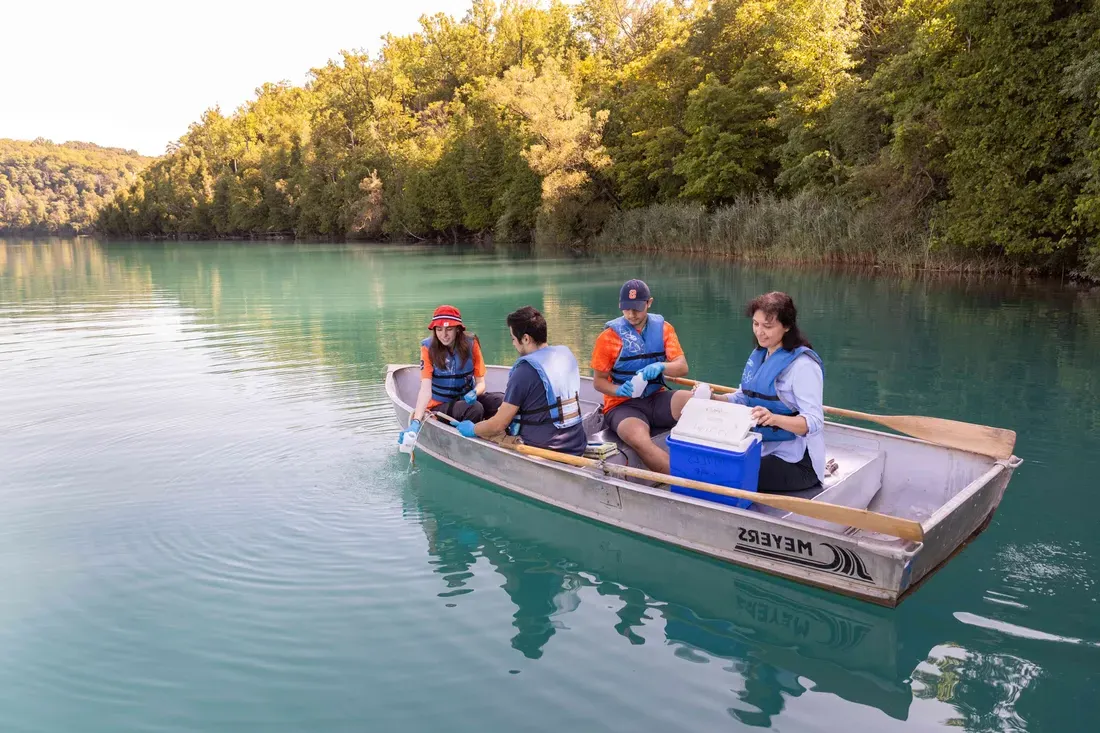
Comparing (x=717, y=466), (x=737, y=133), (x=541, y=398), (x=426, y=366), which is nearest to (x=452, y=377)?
(x=426, y=366)

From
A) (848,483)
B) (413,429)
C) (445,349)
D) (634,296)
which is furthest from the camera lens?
(445,349)

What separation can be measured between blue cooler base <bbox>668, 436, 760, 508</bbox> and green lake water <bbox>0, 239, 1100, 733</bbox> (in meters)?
0.51

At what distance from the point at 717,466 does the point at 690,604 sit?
0.93 meters

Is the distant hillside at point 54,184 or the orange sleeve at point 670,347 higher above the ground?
the distant hillside at point 54,184

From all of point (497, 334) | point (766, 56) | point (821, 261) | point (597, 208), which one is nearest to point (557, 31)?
point (597, 208)

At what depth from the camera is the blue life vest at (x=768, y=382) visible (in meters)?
5.18

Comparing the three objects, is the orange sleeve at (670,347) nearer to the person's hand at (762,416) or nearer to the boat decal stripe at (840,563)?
the person's hand at (762,416)

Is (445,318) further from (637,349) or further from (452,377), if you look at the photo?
(637,349)

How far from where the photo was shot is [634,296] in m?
6.34

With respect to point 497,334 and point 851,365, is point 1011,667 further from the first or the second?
point 497,334

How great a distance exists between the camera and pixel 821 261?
25.5m

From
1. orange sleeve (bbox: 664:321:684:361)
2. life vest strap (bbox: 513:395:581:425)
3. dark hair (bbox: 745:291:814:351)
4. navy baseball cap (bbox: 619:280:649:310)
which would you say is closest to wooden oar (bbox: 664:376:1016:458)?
dark hair (bbox: 745:291:814:351)

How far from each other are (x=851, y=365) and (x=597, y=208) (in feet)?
104

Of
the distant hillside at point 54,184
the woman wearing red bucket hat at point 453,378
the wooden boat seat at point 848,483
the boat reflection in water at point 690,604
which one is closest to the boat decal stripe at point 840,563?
the boat reflection in water at point 690,604
